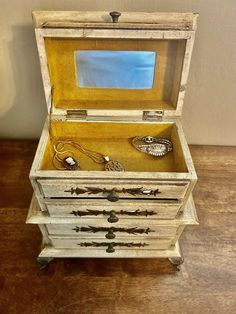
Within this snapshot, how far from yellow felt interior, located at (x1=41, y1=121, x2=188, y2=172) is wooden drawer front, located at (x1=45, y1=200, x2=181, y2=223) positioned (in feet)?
0.38

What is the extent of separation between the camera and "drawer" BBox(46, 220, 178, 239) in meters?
0.83

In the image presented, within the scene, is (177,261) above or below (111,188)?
below

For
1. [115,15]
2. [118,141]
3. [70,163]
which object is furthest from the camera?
[118,141]

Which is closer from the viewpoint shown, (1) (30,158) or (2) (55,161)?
(2) (55,161)

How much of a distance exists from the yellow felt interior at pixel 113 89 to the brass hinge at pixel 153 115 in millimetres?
19

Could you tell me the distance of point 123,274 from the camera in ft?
3.08

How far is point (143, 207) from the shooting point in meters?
0.76

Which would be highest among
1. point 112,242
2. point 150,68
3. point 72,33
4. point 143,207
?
point 72,33

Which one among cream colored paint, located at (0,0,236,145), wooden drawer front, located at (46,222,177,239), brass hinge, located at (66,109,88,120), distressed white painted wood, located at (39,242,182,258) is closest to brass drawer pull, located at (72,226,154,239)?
wooden drawer front, located at (46,222,177,239)

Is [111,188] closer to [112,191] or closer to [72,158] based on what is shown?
[112,191]

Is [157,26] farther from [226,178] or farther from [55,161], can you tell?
[226,178]

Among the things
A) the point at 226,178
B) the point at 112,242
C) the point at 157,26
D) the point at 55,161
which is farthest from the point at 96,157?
the point at 226,178

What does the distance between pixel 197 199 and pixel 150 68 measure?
51 centimetres

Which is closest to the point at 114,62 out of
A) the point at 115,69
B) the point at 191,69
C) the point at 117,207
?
the point at 115,69
